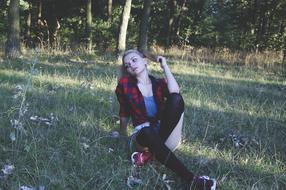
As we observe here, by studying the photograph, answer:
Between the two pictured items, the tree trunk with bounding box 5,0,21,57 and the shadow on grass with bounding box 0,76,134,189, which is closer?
the shadow on grass with bounding box 0,76,134,189

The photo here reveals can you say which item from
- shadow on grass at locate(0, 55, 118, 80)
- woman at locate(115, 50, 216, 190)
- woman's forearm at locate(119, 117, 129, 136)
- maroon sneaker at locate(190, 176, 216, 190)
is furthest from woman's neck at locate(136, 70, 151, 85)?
shadow on grass at locate(0, 55, 118, 80)

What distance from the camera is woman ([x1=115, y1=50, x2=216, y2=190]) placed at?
4.16 meters

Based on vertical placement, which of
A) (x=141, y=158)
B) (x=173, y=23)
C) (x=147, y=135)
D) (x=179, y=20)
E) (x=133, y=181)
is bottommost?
(x=133, y=181)

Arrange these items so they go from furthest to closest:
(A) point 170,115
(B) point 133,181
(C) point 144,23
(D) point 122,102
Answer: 1. (C) point 144,23
2. (D) point 122,102
3. (A) point 170,115
4. (B) point 133,181

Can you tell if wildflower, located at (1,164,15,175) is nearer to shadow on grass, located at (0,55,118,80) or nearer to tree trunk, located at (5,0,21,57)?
shadow on grass, located at (0,55,118,80)

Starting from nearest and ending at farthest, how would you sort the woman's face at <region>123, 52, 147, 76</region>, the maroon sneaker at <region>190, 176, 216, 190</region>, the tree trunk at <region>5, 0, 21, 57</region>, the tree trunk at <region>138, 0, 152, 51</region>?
the maroon sneaker at <region>190, 176, 216, 190</region>
the woman's face at <region>123, 52, 147, 76</region>
the tree trunk at <region>5, 0, 21, 57</region>
the tree trunk at <region>138, 0, 152, 51</region>

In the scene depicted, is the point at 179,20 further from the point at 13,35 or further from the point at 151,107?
the point at 151,107

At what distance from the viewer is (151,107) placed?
4.62m

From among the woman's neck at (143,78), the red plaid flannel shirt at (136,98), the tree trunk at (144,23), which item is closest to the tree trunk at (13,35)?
the tree trunk at (144,23)

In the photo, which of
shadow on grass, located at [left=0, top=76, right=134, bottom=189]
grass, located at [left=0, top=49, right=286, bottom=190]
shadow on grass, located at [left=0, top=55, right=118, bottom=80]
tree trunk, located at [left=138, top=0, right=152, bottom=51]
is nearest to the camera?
shadow on grass, located at [left=0, top=76, right=134, bottom=189]


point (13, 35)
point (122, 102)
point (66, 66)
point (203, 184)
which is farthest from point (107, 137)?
point (13, 35)

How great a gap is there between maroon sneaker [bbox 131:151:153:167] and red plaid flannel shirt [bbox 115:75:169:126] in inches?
14.2

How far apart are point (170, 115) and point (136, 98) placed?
1.66 ft

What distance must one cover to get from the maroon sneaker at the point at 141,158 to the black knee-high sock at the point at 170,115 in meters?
0.22
